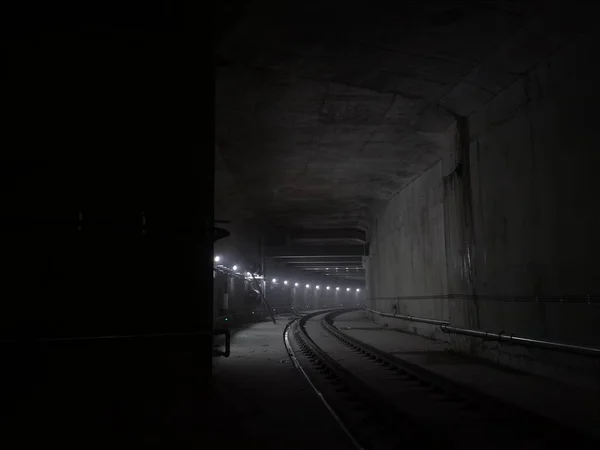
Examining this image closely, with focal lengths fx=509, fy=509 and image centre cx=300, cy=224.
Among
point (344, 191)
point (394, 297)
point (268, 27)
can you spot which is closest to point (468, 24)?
point (268, 27)

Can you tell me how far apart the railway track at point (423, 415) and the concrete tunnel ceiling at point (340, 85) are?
15.2ft

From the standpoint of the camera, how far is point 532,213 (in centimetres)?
786

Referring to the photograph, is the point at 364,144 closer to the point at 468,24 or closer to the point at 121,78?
the point at 468,24

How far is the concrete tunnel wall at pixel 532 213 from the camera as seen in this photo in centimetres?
667

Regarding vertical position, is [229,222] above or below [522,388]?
above

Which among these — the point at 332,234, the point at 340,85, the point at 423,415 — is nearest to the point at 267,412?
the point at 423,415

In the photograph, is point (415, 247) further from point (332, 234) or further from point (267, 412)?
point (267, 412)

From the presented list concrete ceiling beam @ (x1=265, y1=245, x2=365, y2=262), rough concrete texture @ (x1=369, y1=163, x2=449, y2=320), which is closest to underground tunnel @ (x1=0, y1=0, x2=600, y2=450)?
rough concrete texture @ (x1=369, y1=163, x2=449, y2=320)

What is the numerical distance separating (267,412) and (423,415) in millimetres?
Result: 1605

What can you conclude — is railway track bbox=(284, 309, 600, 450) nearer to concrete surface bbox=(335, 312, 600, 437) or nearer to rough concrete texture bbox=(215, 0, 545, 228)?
concrete surface bbox=(335, 312, 600, 437)

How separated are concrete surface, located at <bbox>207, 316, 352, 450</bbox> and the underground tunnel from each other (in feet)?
0.13

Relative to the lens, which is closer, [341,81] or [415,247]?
[341,81]

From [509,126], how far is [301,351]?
646cm

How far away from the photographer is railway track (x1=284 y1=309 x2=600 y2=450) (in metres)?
4.15
